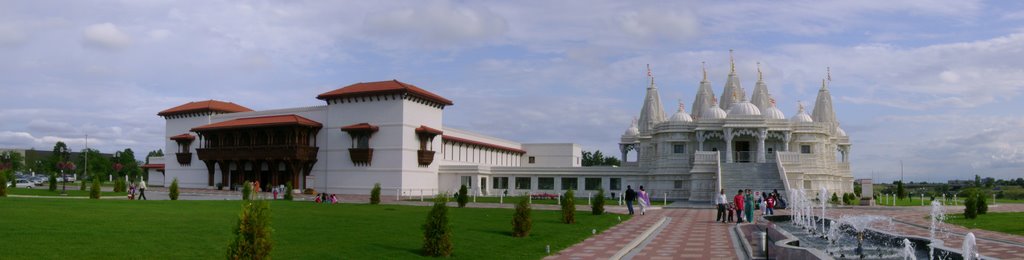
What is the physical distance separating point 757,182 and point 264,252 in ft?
132

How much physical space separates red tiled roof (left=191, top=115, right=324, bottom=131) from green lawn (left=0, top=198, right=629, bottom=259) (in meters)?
33.0

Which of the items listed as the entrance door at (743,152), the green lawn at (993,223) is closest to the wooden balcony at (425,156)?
the entrance door at (743,152)

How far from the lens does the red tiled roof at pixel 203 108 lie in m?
67.8

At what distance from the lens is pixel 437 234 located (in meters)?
14.9

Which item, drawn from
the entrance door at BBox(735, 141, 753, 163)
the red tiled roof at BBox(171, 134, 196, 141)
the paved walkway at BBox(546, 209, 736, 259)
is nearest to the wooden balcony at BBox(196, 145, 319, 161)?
the red tiled roof at BBox(171, 134, 196, 141)

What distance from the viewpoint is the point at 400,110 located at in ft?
178

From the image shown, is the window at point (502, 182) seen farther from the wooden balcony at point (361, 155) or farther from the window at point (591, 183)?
the wooden balcony at point (361, 155)

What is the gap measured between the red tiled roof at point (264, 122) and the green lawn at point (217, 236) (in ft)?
108

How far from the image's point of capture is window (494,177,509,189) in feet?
200

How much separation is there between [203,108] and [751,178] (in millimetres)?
48939

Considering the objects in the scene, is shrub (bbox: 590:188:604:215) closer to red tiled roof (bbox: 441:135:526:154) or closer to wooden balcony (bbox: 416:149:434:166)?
wooden balcony (bbox: 416:149:434:166)

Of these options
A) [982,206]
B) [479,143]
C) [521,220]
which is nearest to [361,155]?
[479,143]

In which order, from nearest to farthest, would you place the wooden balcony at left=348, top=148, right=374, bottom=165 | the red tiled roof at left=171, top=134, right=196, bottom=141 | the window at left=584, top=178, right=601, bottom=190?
the wooden balcony at left=348, top=148, right=374, bottom=165 < the window at left=584, top=178, right=601, bottom=190 < the red tiled roof at left=171, top=134, right=196, bottom=141

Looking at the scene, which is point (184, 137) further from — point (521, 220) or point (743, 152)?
point (521, 220)
